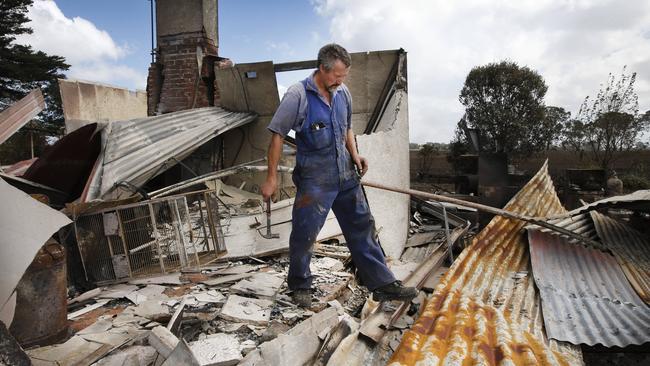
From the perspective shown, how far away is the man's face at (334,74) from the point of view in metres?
2.80

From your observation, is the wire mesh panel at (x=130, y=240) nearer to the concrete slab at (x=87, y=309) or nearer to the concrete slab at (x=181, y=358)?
the concrete slab at (x=87, y=309)

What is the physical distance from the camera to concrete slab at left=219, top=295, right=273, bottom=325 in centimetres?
292

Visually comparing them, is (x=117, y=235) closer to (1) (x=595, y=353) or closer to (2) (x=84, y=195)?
(2) (x=84, y=195)

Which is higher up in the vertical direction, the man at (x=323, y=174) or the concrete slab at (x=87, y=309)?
the man at (x=323, y=174)

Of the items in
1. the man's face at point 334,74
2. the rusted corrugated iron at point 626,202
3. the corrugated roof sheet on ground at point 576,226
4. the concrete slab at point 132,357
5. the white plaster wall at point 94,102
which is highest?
the white plaster wall at point 94,102

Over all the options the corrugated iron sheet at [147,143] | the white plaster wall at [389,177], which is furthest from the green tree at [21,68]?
the white plaster wall at [389,177]

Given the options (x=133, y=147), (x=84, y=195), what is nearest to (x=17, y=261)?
(x=84, y=195)

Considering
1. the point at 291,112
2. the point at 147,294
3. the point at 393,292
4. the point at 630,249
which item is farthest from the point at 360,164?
the point at 630,249

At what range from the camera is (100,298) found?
11.3ft

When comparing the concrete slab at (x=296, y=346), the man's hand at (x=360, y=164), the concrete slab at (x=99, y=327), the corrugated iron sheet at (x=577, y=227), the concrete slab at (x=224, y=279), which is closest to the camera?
the concrete slab at (x=296, y=346)

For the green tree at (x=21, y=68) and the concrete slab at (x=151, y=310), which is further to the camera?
the green tree at (x=21, y=68)

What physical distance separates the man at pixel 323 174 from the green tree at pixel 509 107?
39.4 feet

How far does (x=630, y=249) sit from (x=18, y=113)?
6067 millimetres

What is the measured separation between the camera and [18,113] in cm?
296
